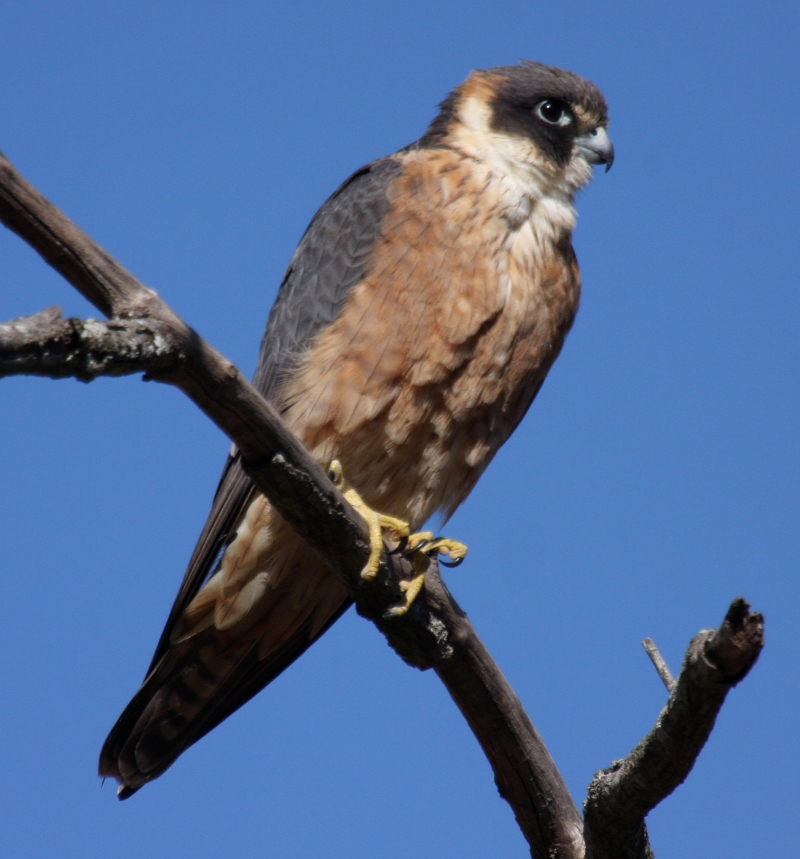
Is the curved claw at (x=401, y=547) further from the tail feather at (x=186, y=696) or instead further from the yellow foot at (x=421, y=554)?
the tail feather at (x=186, y=696)

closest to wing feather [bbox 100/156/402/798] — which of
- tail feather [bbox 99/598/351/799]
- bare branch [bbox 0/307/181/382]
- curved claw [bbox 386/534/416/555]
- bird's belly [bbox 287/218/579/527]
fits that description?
tail feather [bbox 99/598/351/799]

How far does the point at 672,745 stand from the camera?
2342 millimetres

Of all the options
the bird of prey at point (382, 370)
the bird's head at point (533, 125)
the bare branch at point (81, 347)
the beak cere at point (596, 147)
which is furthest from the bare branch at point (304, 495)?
the beak cere at point (596, 147)

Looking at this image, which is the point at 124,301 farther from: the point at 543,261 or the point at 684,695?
the point at 543,261

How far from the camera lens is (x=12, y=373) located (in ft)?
6.59

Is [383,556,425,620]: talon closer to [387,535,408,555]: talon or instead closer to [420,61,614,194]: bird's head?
[387,535,408,555]: talon

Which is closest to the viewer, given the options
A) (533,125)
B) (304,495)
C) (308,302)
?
(304,495)

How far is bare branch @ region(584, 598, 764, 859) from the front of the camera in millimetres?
2086

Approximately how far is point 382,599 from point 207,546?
34.5 inches

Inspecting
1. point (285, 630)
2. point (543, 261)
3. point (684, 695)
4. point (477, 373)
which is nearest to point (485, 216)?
point (543, 261)

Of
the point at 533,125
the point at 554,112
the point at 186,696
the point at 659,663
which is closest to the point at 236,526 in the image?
the point at 186,696

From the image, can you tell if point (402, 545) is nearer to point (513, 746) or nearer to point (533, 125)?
point (513, 746)

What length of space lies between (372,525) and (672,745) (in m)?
1.18

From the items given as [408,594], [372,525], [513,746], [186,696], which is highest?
[372,525]
